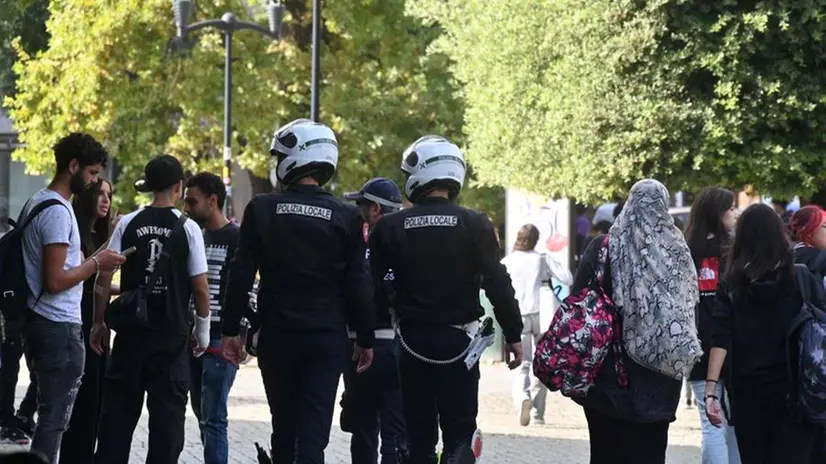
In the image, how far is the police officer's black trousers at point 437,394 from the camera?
8.49 m

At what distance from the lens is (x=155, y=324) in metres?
8.34

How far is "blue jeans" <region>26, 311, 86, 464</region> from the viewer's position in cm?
798

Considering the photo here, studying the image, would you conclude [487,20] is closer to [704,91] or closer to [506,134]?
[506,134]

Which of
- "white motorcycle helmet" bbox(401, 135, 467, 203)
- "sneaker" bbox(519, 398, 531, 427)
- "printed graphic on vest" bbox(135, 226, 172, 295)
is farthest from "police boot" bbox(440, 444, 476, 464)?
"sneaker" bbox(519, 398, 531, 427)

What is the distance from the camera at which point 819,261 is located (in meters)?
8.69

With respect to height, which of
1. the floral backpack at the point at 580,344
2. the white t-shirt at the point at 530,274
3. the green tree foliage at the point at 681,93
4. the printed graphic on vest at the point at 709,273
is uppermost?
the green tree foliage at the point at 681,93

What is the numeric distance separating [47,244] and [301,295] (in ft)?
3.88

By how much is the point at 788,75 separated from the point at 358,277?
14771 millimetres

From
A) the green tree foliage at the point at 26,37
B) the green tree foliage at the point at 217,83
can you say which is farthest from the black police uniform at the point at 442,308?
the green tree foliage at the point at 217,83

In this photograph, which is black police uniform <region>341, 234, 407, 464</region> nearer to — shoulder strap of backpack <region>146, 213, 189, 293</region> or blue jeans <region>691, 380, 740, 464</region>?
shoulder strap of backpack <region>146, 213, 189, 293</region>

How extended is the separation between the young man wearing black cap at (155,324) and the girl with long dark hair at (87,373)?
0.67m

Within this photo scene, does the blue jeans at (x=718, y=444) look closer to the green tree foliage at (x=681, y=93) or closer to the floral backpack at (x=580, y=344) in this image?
the floral backpack at (x=580, y=344)

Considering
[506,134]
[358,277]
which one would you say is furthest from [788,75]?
[358,277]

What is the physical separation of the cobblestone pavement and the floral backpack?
4359 mm
